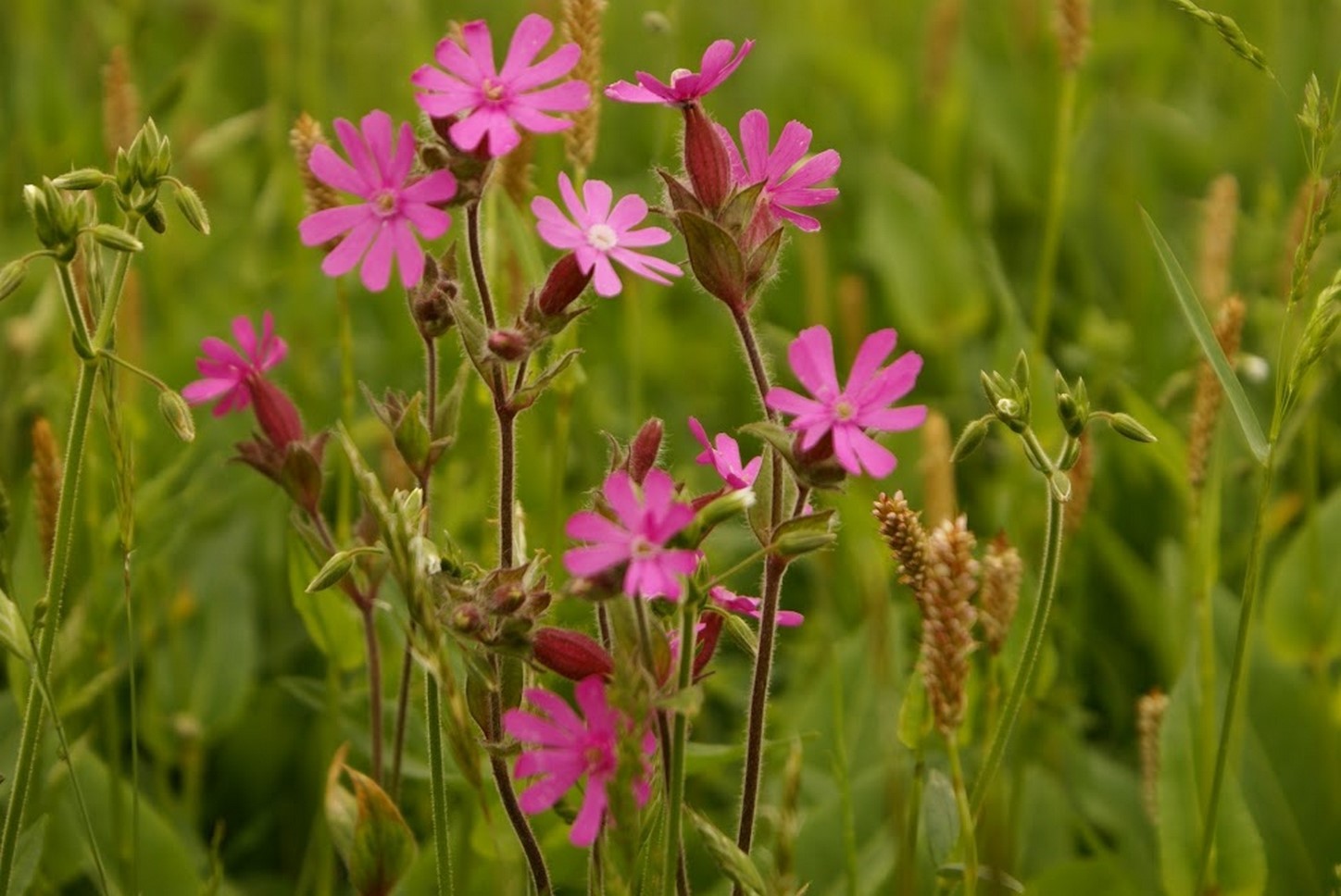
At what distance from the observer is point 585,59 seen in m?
1.31

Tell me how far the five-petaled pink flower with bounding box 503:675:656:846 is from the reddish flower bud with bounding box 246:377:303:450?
51 cm

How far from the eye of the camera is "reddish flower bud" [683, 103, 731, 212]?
99cm

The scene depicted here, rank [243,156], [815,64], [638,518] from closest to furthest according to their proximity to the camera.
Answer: [638,518]
[243,156]
[815,64]

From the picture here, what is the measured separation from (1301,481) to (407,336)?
1.33 m

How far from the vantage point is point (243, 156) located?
3.35 metres

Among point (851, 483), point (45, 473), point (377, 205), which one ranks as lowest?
point (851, 483)

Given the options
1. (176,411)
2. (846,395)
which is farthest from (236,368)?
(846,395)

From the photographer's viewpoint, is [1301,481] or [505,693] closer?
[505,693]

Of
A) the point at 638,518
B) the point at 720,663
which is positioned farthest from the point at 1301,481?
the point at 638,518

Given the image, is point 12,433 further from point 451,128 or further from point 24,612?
point 451,128

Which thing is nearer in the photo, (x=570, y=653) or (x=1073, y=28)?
(x=570, y=653)

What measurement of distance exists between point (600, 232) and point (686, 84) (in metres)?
0.12

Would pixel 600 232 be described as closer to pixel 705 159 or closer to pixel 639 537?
pixel 705 159

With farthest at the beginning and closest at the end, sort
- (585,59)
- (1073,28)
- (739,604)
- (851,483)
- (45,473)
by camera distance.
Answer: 1. (851,483)
2. (1073,28)
3. (585,59)
4. (45,473)
5. (739,604)
